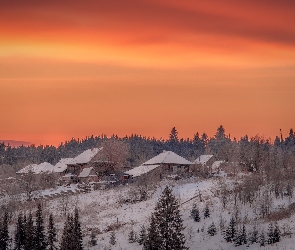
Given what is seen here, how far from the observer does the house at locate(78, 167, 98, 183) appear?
112m

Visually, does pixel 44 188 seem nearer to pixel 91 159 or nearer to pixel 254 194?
pixel 91 159

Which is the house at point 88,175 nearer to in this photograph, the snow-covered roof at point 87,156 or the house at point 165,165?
the snow-covered roof at point 87,156

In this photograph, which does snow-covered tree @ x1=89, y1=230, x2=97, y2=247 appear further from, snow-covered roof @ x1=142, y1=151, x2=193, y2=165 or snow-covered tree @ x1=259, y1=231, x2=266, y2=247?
snow-covered roof @ x1=142, y1=151, x2=193, y2=165

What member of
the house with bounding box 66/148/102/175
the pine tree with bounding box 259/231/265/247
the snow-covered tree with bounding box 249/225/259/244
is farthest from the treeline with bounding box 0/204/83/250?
the house with bounding box 66/148/102/175

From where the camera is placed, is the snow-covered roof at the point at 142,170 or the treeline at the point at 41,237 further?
the snow-covered roof at the point at 142,170

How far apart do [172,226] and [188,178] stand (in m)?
43.2

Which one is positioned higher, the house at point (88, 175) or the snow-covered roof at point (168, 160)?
the snow-covered roof at point (168, 160)

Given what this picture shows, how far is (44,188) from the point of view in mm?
109062

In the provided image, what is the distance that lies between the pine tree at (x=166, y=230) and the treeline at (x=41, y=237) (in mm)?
8959

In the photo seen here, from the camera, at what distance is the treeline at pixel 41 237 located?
5741 cm

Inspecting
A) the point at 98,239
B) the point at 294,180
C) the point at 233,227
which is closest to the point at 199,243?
the point at 233,227

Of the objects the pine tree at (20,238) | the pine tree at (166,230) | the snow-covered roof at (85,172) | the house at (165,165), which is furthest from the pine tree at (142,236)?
the snow-covered roof at (85,172)

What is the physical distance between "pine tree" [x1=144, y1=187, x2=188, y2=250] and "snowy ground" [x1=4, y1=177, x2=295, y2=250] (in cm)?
613

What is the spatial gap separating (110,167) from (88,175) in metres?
5.63
